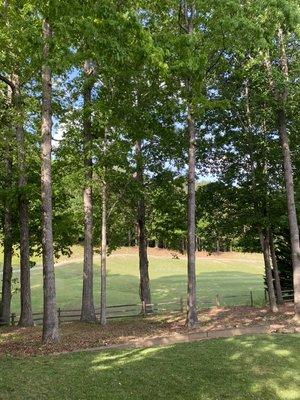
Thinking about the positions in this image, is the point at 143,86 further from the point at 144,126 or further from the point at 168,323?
the point at 168,323

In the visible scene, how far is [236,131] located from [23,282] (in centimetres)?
1390

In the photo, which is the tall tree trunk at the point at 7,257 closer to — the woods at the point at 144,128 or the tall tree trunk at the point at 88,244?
the woods at the point at 144,128

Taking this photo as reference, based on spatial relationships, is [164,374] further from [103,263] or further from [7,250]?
[7,250]

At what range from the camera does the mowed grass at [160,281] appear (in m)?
34.8

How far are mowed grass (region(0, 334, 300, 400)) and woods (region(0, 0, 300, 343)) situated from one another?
11.9ft

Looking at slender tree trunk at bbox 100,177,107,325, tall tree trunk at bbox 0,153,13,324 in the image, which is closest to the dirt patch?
slender tree trunk at bbox 100,177,107,325

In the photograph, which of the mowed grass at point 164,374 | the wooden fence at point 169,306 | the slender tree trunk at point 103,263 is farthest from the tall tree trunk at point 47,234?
the wooden fence at point 169,306

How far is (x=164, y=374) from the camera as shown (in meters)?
8.99

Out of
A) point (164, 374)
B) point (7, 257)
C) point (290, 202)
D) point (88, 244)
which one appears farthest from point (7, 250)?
point (164, 374)

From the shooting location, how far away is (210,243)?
26.5 meters

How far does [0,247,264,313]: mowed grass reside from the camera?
34.8m

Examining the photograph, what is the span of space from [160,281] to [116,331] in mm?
31115

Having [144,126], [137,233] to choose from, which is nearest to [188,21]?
[144,126]

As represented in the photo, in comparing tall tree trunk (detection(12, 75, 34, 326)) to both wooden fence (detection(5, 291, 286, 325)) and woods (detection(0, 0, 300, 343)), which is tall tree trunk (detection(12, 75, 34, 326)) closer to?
woods (detection(0, 0, 300, 343))
